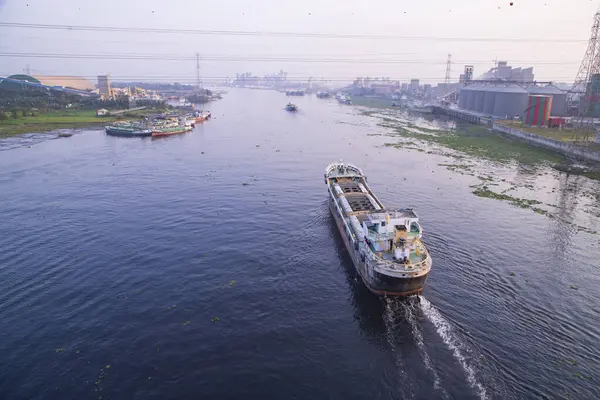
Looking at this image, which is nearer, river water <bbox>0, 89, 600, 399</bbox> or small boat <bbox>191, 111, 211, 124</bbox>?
river water <bbox>0, 89, 600, 399</bbox>

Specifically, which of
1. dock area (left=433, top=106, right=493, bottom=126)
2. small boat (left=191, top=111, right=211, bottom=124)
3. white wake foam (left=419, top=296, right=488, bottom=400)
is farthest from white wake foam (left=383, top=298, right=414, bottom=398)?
dock area (left=433, top=106, right=493, bottom=126)

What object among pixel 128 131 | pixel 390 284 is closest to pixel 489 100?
pixel 128 131

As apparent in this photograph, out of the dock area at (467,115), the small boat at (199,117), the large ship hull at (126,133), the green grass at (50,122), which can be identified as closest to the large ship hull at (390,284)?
the large ship hull at (126,133)

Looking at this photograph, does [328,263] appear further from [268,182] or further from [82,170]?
[82,170]

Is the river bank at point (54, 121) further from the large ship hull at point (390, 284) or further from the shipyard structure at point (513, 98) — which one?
the shipyard structure at point (513, 98)

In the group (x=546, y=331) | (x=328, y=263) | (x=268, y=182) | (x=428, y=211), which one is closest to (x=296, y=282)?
(x=328, y=263)

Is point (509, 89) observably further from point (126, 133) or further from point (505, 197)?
point (126, 133)

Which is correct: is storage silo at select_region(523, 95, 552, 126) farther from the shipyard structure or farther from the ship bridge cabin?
the ship bridge cabin
